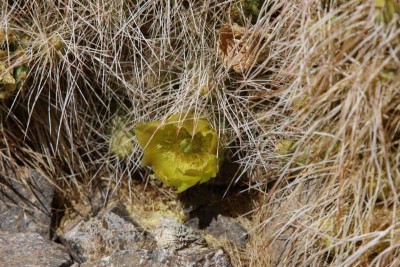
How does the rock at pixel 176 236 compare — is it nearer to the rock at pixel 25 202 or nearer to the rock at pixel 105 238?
the rock at pixel 105 238

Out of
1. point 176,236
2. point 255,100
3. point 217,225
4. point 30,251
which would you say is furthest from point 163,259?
point 255,100

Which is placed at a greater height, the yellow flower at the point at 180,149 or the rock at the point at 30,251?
the yellow flower at the point at 180,149

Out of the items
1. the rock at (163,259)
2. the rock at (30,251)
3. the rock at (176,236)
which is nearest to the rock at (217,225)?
the rock at (176,236)

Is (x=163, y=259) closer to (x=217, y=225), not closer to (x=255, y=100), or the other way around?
(x=217, y=225)

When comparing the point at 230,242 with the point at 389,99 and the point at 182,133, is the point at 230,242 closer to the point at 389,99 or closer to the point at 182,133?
the point at 182,133

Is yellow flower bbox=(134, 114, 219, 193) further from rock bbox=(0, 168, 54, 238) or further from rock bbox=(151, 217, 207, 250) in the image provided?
rock bbox=(0, 168, 54, 238)

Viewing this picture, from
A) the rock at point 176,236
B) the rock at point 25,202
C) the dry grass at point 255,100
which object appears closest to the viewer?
the dry grass at point 255,100

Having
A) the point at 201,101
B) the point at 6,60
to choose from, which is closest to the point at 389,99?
the point at 201,101
